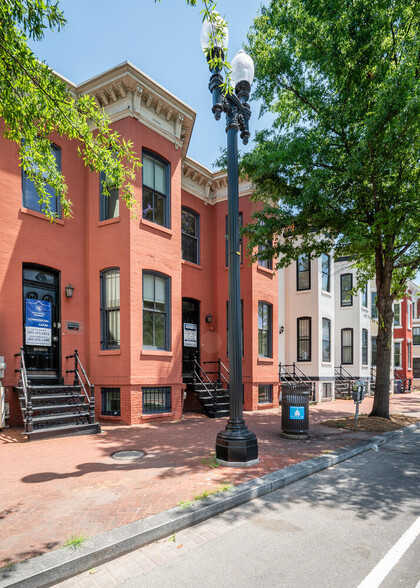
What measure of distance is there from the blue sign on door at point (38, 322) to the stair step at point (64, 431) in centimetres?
264

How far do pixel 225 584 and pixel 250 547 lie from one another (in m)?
0.71

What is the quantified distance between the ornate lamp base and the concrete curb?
0.51m

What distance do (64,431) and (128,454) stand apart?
2.32 meters

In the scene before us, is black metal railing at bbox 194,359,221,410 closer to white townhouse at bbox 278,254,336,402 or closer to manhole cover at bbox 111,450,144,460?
manhole cover at bbox 111,450,144,460

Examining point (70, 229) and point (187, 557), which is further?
point (70, 229)

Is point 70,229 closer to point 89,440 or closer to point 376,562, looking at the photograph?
point 89,440

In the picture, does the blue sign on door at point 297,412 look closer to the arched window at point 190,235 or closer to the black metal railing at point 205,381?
the black metal railing at point 205,381

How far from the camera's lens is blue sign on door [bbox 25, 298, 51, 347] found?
33.9ft

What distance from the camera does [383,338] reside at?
1226 cm

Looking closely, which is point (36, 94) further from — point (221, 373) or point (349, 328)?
point (349, 328)

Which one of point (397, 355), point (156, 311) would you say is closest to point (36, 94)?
point (156, 311)

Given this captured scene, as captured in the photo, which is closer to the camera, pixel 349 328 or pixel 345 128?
pixel 345 128

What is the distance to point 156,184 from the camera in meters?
12.4

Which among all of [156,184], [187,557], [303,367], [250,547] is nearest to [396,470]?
[250,547]
